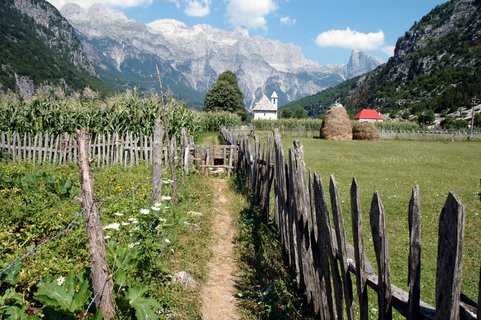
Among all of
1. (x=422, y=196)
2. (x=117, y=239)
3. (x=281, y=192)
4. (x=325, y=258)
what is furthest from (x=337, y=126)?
(x=325, y=258)

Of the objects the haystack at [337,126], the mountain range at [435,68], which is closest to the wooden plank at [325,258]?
the haystack at [337,126]

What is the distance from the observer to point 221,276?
6004mm

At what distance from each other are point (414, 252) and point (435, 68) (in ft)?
448

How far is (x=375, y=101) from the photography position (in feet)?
436

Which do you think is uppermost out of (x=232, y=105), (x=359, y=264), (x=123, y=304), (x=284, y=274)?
(x=232, y=105)

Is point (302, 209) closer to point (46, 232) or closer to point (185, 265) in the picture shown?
point (185, 265)

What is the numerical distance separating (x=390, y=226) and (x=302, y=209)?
4413 mm

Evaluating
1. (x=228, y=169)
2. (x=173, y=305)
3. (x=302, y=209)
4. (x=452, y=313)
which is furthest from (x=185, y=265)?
(x=228, y=169)

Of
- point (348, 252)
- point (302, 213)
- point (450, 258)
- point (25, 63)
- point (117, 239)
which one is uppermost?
point (25, 63)

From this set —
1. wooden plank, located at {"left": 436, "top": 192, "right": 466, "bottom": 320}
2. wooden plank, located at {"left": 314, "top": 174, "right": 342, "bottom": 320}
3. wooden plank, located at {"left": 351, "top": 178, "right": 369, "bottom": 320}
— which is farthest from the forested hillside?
wooden plank, located at {"left": 436, "top": 192, "right": 466, "bottom": 320}

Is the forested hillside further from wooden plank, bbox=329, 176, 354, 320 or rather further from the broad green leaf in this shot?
wooden plank, bbox=329, 176, 354, 320

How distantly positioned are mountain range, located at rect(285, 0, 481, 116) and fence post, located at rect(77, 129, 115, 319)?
98.0 m

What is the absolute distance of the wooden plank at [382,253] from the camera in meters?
2.69

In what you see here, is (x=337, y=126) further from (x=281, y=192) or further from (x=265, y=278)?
(x=265, y=278)
